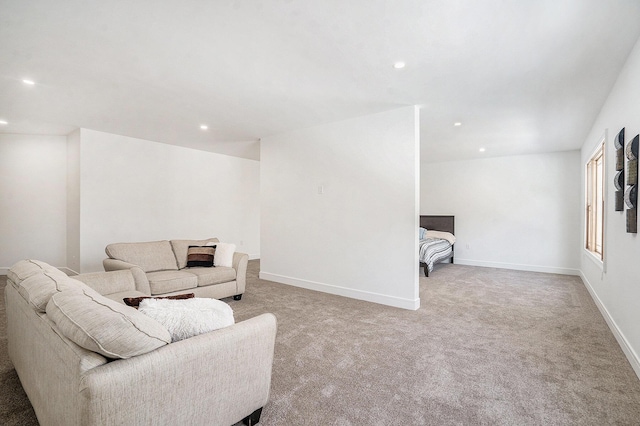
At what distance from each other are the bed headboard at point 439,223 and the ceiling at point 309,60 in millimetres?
3240

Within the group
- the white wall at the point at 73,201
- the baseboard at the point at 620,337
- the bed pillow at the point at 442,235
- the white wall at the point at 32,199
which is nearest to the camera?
the baseboard at the point at 620,337

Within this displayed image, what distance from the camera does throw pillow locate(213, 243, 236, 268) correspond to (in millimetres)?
4380

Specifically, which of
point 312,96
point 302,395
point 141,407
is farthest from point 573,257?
point 141,407

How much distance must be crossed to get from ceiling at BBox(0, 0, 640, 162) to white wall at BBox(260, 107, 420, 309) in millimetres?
406

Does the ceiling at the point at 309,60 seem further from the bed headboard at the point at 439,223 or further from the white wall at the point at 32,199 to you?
the bed headboard at the point at 439,223

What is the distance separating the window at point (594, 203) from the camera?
189 inches

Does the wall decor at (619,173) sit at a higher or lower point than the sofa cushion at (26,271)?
higher

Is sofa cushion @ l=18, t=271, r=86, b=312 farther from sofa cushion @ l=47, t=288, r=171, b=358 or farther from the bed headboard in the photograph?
the bed headboard

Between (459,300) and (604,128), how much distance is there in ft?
9.03

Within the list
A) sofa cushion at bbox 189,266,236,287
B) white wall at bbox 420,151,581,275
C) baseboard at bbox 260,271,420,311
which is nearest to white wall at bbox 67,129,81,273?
sofa cushion at bbox 189,266,236,287

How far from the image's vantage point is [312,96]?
3676 millimetres

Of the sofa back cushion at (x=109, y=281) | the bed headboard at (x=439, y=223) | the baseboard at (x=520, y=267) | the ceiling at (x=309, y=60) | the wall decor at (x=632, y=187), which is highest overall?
the ceiling at (x=309, y=60)

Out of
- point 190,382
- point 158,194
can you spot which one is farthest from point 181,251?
point 190,382

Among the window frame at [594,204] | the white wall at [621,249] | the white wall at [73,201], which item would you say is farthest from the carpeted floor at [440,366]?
the white wall at [73,201]
